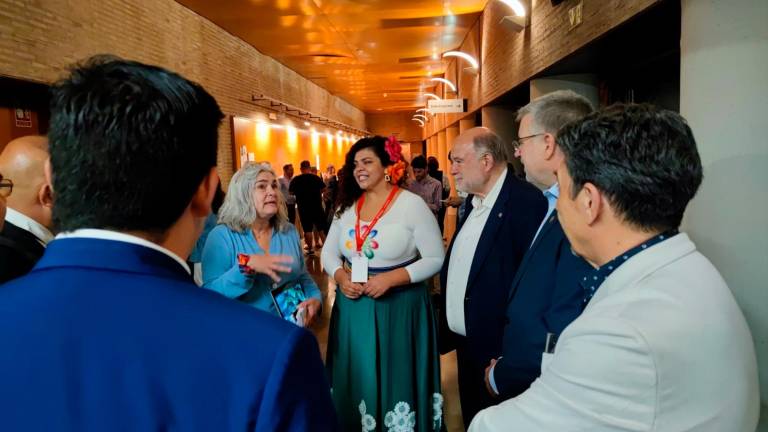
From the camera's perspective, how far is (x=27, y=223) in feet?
6.32

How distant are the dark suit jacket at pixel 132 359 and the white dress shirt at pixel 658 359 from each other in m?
0.50

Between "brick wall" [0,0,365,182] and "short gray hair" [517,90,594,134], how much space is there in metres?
1.95

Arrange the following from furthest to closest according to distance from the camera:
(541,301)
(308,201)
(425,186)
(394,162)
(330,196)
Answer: (308,201), (330,196), (425,186), (394,162), (541,301)

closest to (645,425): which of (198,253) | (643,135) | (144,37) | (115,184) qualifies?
(643,135)

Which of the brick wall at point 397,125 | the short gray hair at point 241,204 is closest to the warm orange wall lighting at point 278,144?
the short gray hair at point 241,204

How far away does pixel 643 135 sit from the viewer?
0.94m

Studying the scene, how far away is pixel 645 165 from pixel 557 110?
3.78 ft

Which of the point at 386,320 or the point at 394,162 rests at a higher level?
the point at 394,162

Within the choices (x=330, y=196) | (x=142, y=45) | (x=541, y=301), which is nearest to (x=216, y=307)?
(x=541, y=301)

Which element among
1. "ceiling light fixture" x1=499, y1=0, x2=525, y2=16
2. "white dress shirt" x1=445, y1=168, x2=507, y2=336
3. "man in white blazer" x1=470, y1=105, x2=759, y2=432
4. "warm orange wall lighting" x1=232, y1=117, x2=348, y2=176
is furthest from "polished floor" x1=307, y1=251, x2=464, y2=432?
"warm orange wall lighting" x1=232, y1=117, x2=348, y2=176

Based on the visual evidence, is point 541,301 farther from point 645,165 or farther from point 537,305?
point 645,165

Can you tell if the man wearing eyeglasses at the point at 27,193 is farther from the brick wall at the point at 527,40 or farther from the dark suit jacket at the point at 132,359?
the brick wall at the point at 527,40

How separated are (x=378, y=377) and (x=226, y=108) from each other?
304 inches

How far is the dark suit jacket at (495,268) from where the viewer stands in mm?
2234
